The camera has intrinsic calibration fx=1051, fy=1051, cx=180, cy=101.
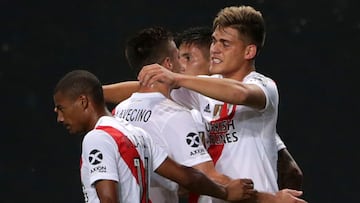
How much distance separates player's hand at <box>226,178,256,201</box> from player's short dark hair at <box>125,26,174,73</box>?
0.58 m

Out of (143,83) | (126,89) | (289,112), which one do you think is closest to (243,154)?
(143,83)

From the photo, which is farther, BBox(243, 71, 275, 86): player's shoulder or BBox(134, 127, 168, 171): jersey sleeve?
BBox(243, 71, 275, 86): player's shoulder

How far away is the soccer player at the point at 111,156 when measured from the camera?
362 centimetres


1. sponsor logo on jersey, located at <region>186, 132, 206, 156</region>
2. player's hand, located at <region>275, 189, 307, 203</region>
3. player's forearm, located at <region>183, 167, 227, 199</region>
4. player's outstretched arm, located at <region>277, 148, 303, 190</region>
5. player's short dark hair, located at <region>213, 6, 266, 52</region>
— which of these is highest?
player's short dark hair, located at <region>213, 6, 266, 52</region>

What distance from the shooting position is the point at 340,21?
6531 millimetres

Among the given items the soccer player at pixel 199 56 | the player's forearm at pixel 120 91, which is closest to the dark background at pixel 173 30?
the player's forearm at pixel 120 91

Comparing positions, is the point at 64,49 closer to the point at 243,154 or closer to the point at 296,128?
the point at 296,128

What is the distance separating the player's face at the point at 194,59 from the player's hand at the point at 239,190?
2.50 ft

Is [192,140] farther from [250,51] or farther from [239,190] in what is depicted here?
[250,51]

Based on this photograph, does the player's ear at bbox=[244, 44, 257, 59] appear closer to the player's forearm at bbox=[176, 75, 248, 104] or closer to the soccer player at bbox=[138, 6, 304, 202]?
the soccer player at bbox=[138, 6, 304, 202]

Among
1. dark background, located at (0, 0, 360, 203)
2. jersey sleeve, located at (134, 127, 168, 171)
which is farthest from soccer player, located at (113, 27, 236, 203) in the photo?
dark background, located at (0, 0, 360, 203)

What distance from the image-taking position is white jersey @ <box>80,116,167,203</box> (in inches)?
142

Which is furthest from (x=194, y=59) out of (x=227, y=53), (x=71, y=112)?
(x=71, y=112)

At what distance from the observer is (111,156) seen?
363 centimetres
